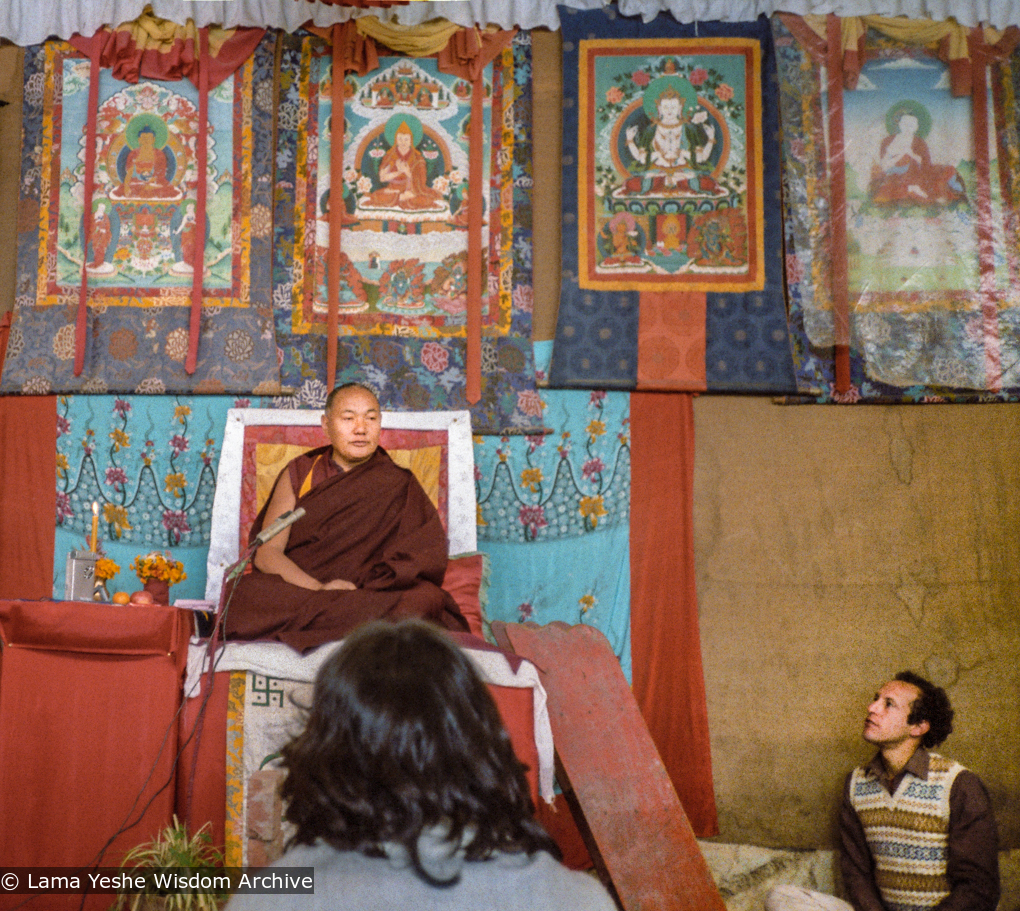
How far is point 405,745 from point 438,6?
4.23 metres

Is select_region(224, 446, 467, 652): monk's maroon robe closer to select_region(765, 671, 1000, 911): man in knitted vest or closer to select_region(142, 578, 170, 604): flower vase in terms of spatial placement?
select_region(142, 578, 170, 604): flower vase

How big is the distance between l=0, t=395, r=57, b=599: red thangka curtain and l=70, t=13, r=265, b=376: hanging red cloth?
2.25 feet

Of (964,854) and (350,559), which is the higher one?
(350,559)

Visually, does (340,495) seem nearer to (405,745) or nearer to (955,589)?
(405,745)

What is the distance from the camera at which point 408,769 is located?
107cm

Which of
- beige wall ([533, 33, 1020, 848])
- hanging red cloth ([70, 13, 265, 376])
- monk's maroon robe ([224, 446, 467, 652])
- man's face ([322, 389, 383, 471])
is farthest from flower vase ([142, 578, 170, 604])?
beige wall ([533, 33, 1020, 848])

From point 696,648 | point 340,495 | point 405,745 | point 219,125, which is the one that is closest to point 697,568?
point 696,648

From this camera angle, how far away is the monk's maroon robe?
2994 millimetres

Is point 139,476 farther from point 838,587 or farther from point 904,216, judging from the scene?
point 904,216

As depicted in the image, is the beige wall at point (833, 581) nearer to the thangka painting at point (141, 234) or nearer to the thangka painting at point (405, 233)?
the thangka painting at point (405, 233)

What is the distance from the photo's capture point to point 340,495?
11.7 feet

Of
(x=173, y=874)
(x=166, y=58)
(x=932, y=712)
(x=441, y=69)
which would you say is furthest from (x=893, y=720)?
(x=166, y=58)

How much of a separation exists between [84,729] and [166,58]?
3.23m

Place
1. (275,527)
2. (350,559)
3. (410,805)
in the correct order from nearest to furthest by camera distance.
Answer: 1. (410,805)
2. (275,527)
3. (350,559)
